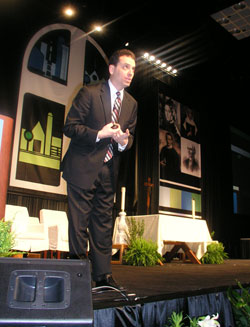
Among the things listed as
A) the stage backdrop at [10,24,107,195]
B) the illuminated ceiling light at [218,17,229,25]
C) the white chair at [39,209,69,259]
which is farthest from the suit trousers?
the illuminated ceiling light at [218,17,229,25]

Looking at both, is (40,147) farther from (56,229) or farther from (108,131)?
(108,131)

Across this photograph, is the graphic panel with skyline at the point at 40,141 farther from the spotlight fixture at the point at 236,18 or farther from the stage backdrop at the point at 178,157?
the spotlight fixture at the point at 236,18

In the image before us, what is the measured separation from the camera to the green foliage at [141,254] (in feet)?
13.6

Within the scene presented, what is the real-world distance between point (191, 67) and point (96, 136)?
6.32 meters

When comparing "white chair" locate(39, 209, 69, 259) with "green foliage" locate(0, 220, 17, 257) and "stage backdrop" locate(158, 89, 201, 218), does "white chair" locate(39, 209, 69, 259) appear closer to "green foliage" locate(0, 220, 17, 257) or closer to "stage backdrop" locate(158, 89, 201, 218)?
"stage backdrop" locate(158, 89, 201, 218)

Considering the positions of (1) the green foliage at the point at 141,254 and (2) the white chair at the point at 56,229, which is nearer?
(1) the green foliage at the point at 141,254

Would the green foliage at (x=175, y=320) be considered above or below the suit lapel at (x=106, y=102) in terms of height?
below

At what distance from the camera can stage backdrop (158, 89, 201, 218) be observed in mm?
7055

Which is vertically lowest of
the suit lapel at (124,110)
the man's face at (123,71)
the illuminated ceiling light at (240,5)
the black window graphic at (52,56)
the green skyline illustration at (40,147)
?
the suit lapel at (124,110)

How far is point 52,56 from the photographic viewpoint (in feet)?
17.8

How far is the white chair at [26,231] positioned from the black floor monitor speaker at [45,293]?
3.21 m

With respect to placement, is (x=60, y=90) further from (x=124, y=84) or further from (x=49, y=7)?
(x=124, y=84)

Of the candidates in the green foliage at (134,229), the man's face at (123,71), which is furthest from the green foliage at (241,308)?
the green foliage at (134,229)

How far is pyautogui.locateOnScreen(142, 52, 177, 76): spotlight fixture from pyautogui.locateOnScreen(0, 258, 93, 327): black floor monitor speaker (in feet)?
20.3
